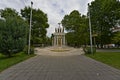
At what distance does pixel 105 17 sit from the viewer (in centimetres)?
4300

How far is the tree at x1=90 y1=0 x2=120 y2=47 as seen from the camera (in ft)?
137

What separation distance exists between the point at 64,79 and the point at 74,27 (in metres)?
51.1

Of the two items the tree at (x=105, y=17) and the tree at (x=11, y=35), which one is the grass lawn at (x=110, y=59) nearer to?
the tree at (x=11, y=35)

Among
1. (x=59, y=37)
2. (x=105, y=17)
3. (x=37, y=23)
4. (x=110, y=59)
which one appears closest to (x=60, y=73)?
(x=110, y=59)

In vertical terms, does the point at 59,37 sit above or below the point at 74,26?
below

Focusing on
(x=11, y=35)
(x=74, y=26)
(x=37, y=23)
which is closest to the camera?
(x=11, y=35)

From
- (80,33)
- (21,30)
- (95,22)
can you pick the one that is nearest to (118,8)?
(95,22)

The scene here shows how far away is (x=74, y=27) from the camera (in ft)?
191

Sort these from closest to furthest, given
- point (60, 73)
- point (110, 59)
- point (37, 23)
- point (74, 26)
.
→ point (60, 73) < point (110, 59) < point (37, 23) < point (74, 26)

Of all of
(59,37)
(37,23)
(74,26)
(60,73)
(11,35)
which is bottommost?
(60,73)

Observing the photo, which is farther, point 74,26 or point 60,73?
point 74,26

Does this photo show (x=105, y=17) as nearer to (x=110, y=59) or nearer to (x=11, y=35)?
(x=110, y=59)

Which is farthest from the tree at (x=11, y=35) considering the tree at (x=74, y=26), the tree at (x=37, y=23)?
the tree at (x=74, y=26)

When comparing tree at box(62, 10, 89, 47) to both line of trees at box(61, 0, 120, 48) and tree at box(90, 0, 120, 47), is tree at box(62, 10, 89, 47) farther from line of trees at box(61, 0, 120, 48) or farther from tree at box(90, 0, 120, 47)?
tree at box(90, 0, 120, 47)
